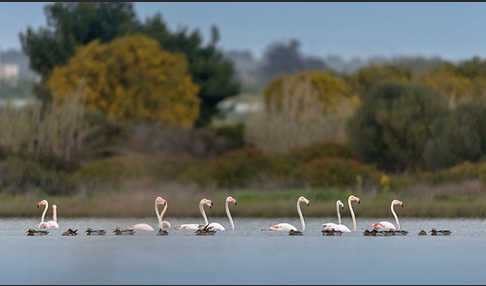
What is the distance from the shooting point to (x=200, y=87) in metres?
75.2

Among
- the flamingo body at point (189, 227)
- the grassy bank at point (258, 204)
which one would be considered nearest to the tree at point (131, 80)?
the grassy bank at point (258, 204)

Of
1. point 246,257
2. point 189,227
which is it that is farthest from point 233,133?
point 246,257

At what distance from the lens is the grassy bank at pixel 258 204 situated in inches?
1192

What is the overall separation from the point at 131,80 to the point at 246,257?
150ft

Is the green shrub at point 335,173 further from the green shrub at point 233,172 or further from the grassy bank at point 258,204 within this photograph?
the grassy bank at point 258,204

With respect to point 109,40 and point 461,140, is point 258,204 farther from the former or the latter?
point 109,40

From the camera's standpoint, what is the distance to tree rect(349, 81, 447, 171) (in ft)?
146

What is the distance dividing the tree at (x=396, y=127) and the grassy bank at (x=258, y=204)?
10.4 metres

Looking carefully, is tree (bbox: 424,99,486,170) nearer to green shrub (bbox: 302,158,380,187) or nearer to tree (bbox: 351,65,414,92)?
green shrub (bbox: 302,158,380,187)

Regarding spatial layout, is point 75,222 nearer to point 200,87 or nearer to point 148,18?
point 200,87

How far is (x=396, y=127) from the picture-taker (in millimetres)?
44594

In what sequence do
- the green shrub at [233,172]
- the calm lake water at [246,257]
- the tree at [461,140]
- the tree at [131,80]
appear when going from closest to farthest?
the calm lake water at [246,257] → the green shrub at [233,172] → the tree at [461,140] → the tree at [131,80]

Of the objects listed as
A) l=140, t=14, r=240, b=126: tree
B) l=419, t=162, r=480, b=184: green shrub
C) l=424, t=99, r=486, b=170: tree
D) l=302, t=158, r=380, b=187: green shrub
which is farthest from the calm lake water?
l=140, t=14, r=240, b=126: tree

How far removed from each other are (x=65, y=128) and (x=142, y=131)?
720 centimetres
